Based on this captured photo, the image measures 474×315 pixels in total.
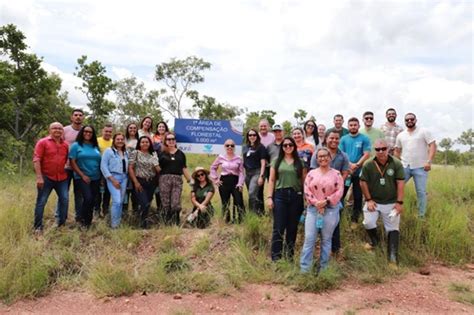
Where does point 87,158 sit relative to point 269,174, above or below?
above

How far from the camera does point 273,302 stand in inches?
189

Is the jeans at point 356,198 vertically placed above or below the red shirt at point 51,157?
below

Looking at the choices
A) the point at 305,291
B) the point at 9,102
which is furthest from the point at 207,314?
the point at 9,102

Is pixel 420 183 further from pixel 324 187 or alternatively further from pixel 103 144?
pixel 103 144

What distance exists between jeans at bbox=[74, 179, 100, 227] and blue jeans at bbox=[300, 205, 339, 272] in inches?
134

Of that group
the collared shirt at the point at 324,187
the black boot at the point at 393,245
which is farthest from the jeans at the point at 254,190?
the black boot at the point at 393,245

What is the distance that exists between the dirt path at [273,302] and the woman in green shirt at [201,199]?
2.06 m

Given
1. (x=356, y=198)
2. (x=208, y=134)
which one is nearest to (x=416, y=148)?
(x=356, y=198)

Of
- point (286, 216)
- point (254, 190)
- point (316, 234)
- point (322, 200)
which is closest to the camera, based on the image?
point (322, 200)

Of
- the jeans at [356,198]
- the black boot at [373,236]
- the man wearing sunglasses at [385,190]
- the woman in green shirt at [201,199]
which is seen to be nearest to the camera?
the man wearing sunglasses at [385,190]

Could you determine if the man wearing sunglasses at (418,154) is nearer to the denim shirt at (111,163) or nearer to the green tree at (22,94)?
the denim shirt at (111,163)

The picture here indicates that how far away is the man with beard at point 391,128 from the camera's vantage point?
7.13 metres

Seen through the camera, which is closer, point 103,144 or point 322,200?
point 322,200

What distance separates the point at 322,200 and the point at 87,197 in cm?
363
